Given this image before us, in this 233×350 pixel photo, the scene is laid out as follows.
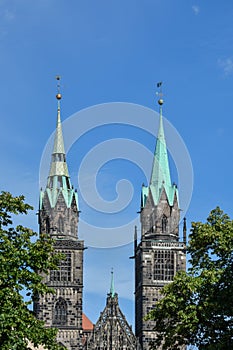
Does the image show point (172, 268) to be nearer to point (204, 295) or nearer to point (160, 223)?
point (160, 223)

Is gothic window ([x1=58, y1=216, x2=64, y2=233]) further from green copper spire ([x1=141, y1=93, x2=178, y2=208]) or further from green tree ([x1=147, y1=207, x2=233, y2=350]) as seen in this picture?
green tree ([x1=147, y1=207, x2=233, y2=350])

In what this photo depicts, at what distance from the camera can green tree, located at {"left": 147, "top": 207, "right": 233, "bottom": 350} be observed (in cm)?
3186

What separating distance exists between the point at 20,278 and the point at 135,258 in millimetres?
43448

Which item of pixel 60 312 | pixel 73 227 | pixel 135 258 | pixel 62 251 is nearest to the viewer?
pixel 60 312

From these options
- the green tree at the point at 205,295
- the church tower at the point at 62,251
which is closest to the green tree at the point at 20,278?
the green tree at the point at 205,295

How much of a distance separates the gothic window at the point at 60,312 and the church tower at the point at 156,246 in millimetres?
6023

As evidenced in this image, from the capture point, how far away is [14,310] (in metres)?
28.0

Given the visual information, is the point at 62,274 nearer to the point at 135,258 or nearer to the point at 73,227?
the point at 73,227

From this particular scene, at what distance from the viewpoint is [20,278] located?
2927cm

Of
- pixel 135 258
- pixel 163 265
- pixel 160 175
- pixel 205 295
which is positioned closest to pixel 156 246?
pixel 163 265

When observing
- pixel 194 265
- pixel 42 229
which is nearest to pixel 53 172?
pixel 42 229

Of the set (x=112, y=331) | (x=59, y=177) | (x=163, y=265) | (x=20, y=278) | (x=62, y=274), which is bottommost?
(x=20, y=278)

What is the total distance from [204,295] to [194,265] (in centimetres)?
171

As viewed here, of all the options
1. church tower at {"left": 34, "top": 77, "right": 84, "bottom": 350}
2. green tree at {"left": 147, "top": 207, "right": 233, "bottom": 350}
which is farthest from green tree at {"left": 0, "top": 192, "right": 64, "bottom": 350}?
church tower at {"left": 34, "top": 77, "right": 84, "bottom": 350}
